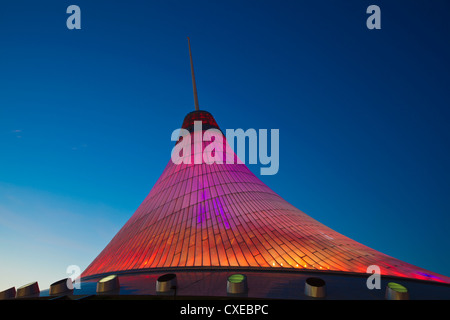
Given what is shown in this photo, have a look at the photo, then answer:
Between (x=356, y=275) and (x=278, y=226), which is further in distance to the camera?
(x=278, y=226)

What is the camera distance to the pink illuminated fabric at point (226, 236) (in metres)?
6.59

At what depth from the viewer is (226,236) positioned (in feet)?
25.7

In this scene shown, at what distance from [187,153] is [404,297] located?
11275mm

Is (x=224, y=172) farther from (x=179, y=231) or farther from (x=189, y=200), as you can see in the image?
(x=179, y=231)

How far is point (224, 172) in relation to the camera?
11.5 m

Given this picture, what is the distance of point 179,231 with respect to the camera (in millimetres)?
8461

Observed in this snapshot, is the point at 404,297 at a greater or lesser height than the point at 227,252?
greater

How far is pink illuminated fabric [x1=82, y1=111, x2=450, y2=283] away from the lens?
6.59 meters

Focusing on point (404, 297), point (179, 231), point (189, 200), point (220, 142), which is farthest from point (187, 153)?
point (404, 297)

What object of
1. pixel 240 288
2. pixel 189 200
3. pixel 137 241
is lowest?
pixel 137 241

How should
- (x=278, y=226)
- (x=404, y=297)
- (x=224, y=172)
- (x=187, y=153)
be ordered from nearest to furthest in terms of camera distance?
(x=404, y=297), (x=278, y=226), (x=224, y=172), (x=187, y=153)
